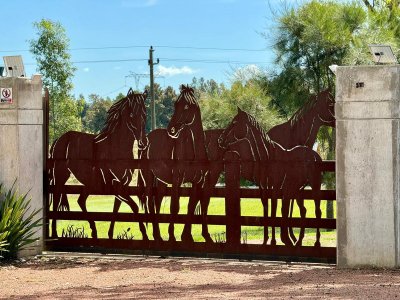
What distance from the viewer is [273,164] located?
40.5 ft

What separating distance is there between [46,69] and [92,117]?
90.6 ft

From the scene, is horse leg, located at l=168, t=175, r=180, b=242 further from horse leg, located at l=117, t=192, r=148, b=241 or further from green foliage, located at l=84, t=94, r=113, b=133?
green foliage, located at l=84, t=94, r=113, b=133

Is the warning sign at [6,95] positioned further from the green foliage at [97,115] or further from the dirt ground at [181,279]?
the green foliage at [97,115]

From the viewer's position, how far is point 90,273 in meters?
11.6

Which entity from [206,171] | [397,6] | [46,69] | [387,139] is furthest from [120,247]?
[46,69]

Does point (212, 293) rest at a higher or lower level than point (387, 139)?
lower

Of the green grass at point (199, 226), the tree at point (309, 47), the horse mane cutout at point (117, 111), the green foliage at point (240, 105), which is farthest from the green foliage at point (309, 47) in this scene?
the horse mane cutout at point (117, 111)

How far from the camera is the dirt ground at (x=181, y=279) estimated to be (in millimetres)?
9758

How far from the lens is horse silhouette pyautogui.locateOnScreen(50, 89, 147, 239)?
13.2 metres

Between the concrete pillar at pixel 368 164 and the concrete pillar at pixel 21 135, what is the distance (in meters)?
5.03

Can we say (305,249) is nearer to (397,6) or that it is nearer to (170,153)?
(170,153)

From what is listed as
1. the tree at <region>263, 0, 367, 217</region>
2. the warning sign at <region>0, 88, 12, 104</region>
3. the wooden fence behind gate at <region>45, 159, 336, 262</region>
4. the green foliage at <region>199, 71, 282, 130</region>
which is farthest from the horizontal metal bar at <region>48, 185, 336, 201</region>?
the green foliage at <region>199, 71, 282, 130</region>

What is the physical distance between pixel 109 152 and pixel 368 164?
14.2 feet

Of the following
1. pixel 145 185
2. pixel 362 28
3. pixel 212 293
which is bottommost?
pixel 212 293
